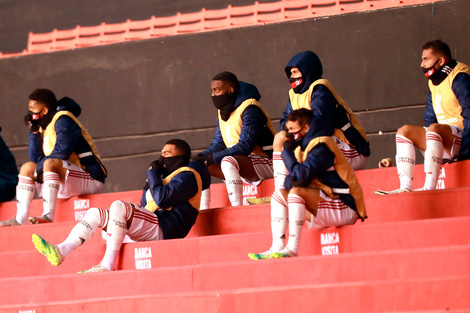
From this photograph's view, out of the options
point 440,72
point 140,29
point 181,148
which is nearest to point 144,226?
point 181,148

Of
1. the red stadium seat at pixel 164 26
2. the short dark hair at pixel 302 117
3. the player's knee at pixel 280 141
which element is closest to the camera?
the short dark hair at pixel 302 117

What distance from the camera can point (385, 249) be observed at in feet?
15.3

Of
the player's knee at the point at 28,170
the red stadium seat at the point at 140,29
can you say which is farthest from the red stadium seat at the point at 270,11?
the player's knee at the point at 28,170

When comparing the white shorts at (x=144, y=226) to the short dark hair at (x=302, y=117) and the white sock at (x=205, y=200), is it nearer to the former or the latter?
the white sock at (x=205, y=200)

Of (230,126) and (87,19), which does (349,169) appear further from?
(87,19)

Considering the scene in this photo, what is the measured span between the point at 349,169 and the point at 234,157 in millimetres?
1448

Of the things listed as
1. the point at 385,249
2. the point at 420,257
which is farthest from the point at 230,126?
the point at 420,257

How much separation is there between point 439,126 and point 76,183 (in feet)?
9.57

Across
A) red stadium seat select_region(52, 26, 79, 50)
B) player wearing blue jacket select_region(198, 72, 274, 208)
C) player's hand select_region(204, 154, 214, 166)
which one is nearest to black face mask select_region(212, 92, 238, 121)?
player wearing blue jacket select_region(198, 72, 274, 208)

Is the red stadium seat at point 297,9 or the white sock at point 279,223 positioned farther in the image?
the red stadium seat at point 297,9

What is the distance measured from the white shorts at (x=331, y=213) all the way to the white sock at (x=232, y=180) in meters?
1.26

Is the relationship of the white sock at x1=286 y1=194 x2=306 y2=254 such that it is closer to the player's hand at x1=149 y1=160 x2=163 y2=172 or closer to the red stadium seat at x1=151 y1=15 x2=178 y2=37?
the player's hand at x1=149 y1=160 x2=163 y2=172

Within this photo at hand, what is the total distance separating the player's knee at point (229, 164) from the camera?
607cm

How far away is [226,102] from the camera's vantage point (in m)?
6.46
